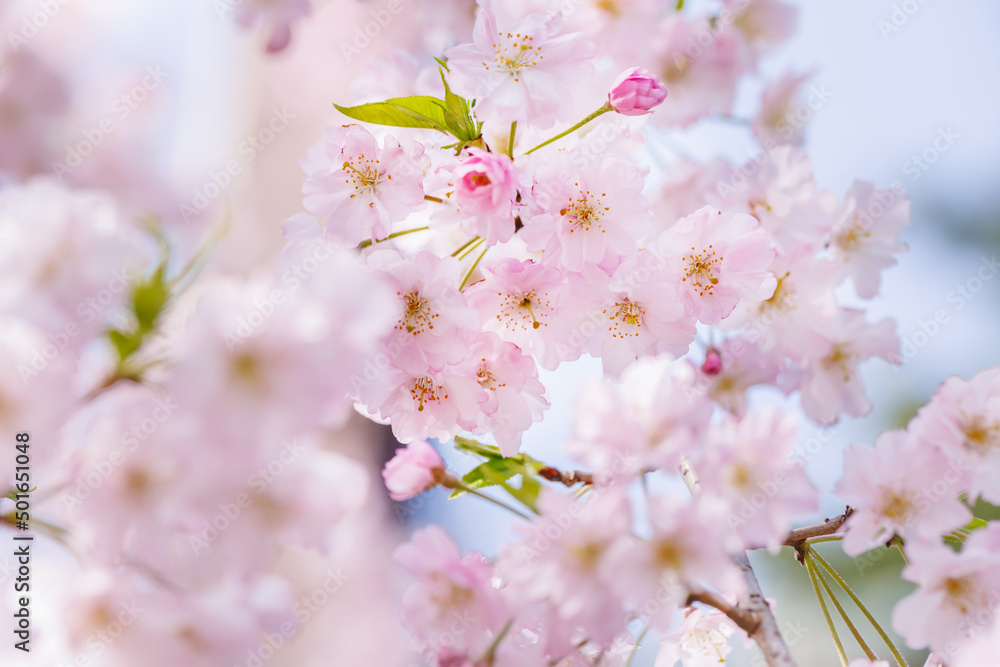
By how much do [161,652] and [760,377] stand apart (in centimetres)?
120

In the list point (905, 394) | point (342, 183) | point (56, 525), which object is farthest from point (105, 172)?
point (905, 394)

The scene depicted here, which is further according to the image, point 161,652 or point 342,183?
point 342,183

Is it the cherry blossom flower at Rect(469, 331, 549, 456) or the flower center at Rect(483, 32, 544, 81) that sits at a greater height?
the flower center at Rect(483, 32, 544, 81)

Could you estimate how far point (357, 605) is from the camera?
5.60ft

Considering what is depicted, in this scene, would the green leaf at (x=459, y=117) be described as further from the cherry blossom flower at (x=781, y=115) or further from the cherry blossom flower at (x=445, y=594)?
the cherry blossom flower at (x=781, y=115)

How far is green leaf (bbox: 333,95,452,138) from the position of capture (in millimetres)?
889

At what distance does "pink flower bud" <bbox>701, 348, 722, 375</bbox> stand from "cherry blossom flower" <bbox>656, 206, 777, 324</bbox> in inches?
18.6

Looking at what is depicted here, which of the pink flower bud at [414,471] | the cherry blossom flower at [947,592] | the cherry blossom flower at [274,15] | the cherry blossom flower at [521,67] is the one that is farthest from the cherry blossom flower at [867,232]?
the cherry blossom flower at [274,15]

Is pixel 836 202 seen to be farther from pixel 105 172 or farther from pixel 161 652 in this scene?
pixel 105 172

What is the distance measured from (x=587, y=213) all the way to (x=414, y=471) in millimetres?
376

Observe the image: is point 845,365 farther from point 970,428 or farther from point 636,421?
point 636,421

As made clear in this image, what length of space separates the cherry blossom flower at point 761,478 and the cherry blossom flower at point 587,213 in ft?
1.09

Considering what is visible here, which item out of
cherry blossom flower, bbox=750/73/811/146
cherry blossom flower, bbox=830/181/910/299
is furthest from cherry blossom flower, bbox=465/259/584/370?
cherry blossom flower, bbox=750/73/811/146

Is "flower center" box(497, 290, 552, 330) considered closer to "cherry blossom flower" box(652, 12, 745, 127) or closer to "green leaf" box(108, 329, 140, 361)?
"green leaf" box(108, 329, 140, 361)
